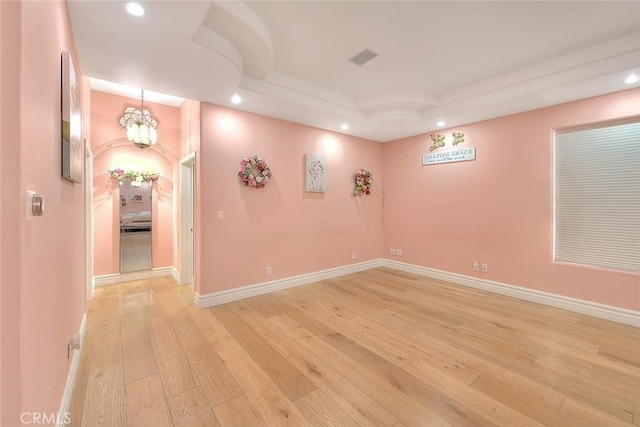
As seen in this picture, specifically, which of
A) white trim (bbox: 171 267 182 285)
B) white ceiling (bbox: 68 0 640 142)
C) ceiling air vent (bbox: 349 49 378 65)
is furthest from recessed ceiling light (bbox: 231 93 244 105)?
white trim (bbox: 171 267 182 285)

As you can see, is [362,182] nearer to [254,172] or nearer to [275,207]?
[275,207]

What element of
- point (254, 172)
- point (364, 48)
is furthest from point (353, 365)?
point (364, 48)

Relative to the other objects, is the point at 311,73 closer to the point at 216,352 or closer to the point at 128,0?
the point at 128,0

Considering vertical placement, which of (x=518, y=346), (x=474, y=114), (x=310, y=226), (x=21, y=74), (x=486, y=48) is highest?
(x=486, y=48)

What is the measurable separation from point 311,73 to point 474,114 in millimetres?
2532

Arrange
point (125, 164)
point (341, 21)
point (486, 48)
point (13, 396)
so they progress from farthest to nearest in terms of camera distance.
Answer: point (125, 164) → point (486, 48) → point (341, 21) → point (13, 396)

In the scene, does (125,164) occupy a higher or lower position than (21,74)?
higher

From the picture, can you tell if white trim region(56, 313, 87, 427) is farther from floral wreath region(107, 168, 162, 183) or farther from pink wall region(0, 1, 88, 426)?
floral wreath region(107, 168, 162, 183)

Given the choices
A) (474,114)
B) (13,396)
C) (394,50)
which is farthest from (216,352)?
(474,114)

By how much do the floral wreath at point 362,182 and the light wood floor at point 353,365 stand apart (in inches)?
93.4

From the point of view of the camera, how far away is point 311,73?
340cm

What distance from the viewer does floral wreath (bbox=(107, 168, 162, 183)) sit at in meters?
4.29
